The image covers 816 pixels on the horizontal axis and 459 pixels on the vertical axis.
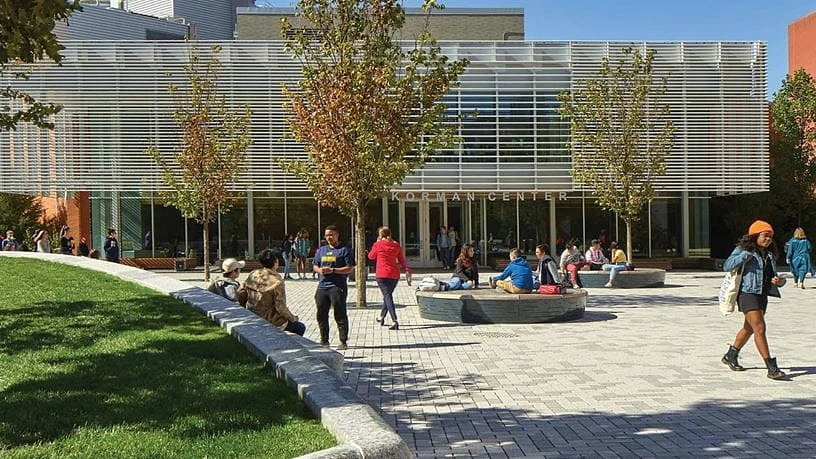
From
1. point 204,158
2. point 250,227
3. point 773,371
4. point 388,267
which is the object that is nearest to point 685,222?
point 250,227

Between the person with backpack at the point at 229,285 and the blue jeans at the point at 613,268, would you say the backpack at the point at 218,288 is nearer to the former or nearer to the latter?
the person with backpack at the point at 229,285

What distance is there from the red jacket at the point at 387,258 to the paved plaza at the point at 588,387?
3.32ft

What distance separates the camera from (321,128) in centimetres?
1686

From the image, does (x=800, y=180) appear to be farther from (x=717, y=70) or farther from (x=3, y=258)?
(x=3, y=258)

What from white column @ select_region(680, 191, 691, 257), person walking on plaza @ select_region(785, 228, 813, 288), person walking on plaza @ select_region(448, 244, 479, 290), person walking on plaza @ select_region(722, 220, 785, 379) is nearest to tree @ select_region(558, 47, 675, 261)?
person walking on plaza @ select_region(785, 228, 813, 288)

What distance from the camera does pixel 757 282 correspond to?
8812 mm

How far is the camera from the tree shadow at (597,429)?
5.99 m

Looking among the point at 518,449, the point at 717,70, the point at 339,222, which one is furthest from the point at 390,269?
the point at 717,70

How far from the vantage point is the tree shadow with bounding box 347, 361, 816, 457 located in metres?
5.99

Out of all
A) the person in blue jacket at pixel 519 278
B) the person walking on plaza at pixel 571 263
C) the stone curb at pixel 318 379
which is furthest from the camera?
the person walking on plaza at pixel 571 263

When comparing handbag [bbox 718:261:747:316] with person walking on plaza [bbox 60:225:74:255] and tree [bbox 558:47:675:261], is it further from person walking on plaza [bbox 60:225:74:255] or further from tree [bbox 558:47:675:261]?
person walking on plaza [bbox 60:225:74:255]

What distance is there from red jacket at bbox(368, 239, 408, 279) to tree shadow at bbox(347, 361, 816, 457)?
5097 mm

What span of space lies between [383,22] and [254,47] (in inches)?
560

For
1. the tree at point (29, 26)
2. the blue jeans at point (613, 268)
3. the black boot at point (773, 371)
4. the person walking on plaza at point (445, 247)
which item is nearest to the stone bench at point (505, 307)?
the black boot at point (773, 371)
